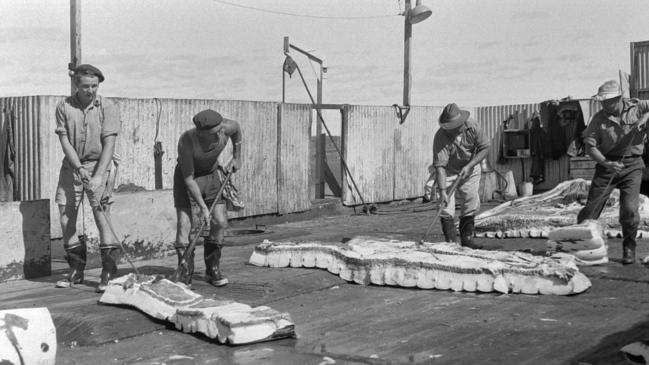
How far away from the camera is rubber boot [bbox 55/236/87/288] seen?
8.70 meters

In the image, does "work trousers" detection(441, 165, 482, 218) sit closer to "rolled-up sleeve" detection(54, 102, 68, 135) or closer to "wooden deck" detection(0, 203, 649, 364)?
"wooden deck" detection(0, 203, 649, 364)

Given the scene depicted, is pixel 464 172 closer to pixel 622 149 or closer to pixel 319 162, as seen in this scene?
pixel 622 149

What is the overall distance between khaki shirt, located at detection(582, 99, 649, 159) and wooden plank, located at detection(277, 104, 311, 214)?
7.88 m

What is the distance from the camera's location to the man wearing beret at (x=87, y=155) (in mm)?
8500

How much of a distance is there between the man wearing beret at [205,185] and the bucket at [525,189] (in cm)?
1373

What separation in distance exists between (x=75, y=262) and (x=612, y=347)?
208 inches

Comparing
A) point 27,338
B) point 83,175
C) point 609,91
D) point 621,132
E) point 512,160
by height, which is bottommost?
point 27,338

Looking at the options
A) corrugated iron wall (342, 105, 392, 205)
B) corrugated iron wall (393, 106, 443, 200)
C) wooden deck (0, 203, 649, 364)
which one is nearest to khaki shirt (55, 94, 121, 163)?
wooden deck (0, 203, 649, 364)

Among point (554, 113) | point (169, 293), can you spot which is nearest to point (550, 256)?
point (169, 293)

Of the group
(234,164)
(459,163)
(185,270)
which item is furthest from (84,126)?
(459,163)

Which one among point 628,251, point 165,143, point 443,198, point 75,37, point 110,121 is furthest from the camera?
point 165,143

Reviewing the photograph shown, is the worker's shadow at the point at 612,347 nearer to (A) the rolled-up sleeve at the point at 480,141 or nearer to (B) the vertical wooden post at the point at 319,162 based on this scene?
(A) the rolled-up sleeve at the point at 480,141

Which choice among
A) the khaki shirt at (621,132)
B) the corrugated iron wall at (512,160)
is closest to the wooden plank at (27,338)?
the khaki shirt at (621,132)

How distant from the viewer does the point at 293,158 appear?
17.2 meters
